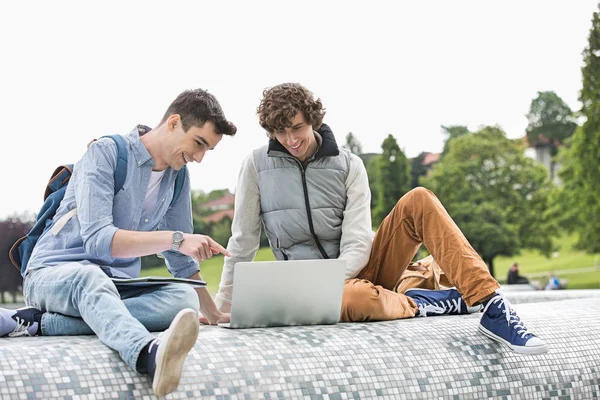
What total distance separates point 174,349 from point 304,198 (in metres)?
1.76

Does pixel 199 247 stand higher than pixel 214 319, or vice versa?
pixel 199 247

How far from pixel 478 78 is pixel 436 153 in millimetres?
6271

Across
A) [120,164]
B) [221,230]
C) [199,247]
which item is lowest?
[221,230]

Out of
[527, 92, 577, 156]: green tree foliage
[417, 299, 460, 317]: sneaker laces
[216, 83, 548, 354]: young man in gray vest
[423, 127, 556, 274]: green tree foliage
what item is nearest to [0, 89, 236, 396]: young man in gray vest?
[216, 83, 548, 354]: young man in gray vest

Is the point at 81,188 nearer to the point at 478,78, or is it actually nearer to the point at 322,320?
the point at 322,320

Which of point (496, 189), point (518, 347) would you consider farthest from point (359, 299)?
point (496, 189)

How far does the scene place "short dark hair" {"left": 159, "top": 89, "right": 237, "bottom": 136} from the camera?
3939mm

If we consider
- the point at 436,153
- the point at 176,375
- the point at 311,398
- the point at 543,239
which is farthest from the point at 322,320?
the point at 436,153

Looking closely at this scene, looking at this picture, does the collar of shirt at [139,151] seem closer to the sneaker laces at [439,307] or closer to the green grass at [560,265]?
the sneaker laces at [439,307]

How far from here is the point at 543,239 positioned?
144 feet

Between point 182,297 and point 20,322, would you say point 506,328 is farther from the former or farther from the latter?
point 20,322

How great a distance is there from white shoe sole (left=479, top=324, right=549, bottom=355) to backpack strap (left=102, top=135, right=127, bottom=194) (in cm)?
194

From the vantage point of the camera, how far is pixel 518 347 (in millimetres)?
4074

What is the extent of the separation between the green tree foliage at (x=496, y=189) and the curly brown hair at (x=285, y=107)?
39260 millimetres
